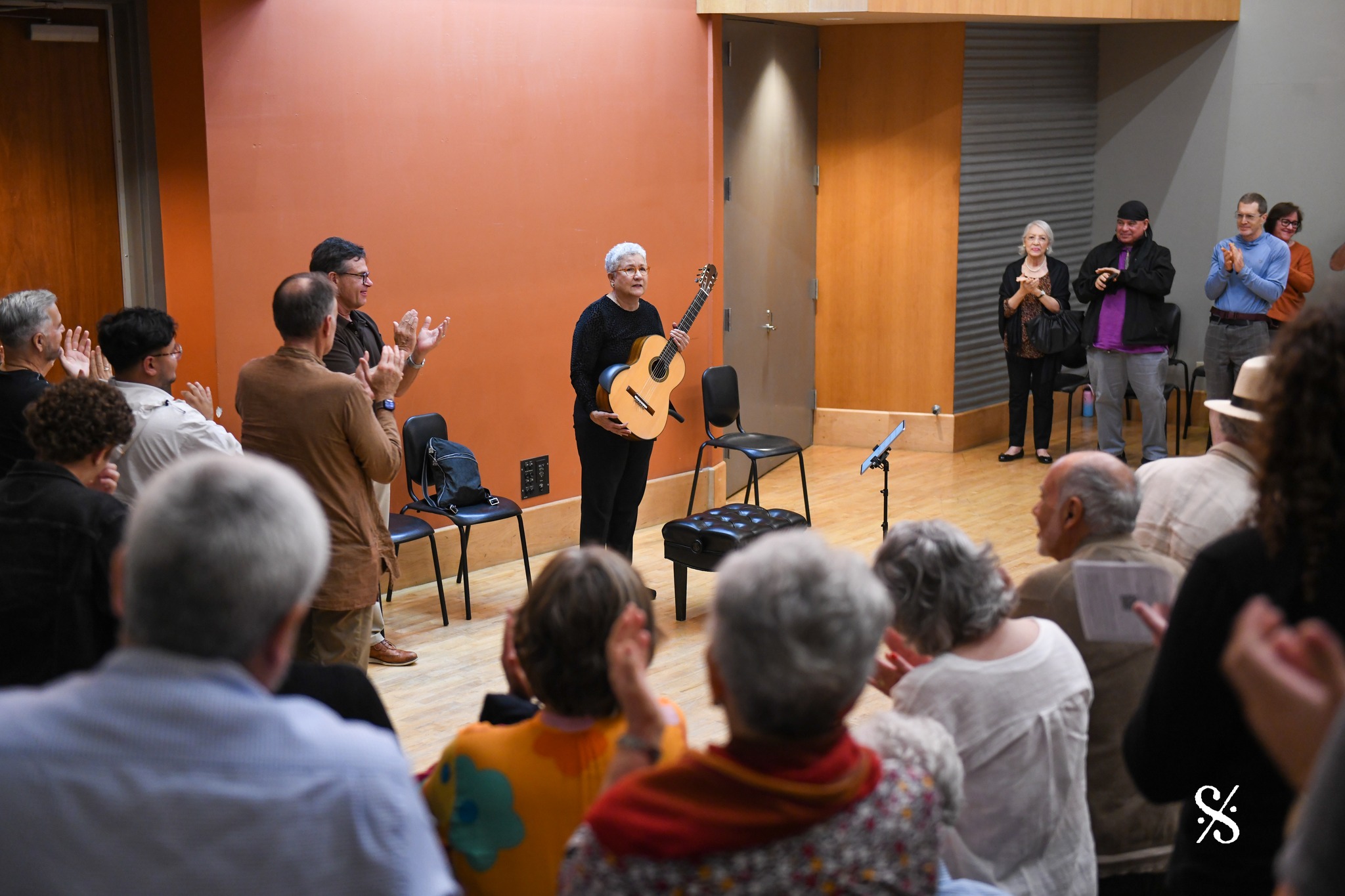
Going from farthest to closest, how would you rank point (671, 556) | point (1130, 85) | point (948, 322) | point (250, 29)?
point (1130, 85) → point (948, 322) → point (671, 556) → point (250, 29)

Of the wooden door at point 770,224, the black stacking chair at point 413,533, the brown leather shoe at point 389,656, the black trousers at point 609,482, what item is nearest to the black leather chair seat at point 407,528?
the black stacking chair at point 413,533

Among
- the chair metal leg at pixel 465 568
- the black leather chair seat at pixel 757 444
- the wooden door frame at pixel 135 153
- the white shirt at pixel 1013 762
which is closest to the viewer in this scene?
the white shirt at pixel 1013 762

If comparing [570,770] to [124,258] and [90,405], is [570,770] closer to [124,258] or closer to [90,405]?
[90,405]

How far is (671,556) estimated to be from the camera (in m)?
5.29

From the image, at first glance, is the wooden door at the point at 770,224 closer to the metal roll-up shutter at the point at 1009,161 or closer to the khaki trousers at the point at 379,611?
the metal roll-up shutter at the point at 1009,161

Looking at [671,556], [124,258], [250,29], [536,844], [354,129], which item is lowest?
[671,556]

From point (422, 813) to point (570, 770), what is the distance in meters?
0.56

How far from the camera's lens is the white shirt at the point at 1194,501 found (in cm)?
303

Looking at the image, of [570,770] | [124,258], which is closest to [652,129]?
[124,258]

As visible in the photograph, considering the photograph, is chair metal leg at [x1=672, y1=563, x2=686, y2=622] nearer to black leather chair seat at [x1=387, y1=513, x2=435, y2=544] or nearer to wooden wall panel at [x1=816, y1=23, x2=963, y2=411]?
black leather chair seat at [x1=387, y1=513, x2=435, y2=544]

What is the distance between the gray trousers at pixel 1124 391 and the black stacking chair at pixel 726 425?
2148 mm

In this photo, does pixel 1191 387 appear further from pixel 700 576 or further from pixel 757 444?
pixel 700 576

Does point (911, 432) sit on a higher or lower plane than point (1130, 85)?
lower

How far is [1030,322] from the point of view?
793 centimetres
